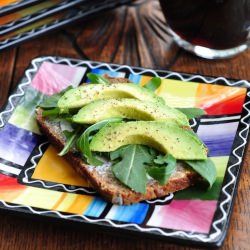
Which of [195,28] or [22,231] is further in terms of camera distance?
[195,28]

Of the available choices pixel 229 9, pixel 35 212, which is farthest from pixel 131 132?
pixel 229 9

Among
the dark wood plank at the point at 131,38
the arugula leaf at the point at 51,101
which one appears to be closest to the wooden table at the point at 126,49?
the dark wood plank at the point at 131,38

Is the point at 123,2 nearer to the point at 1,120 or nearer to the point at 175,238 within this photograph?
the point at 1,120

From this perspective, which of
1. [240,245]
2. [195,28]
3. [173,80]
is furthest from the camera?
[195,28]

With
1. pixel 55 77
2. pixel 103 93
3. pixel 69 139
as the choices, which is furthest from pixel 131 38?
pixel 69 139

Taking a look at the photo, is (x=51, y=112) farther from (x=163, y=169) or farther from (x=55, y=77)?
(x=163, y=169)
